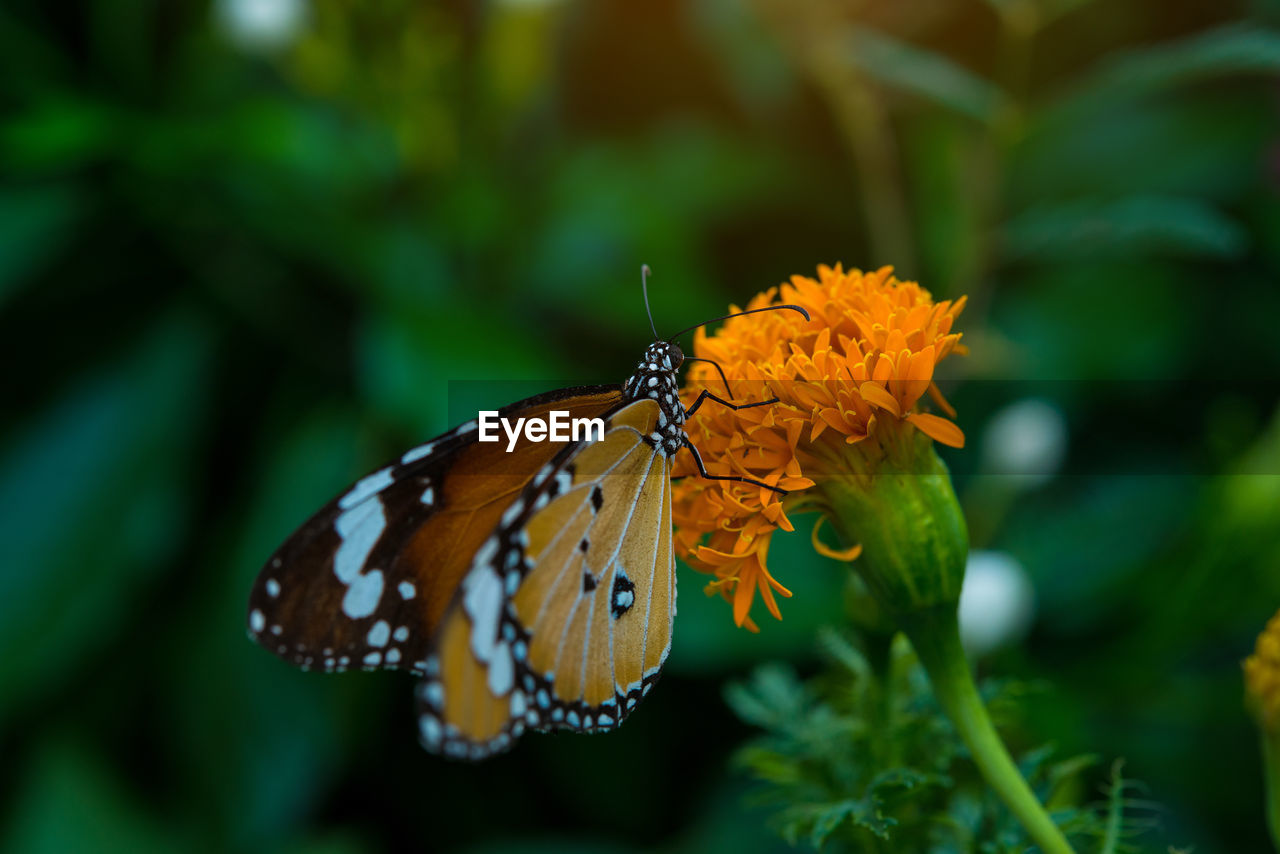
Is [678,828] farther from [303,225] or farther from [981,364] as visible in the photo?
[303,225]

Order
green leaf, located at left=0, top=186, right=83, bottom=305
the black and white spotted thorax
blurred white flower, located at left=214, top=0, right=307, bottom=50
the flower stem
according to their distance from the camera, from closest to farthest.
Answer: the flower stem < the black and white spotted thorax < blurred white flower, located at left=214, top=0, right=307, bottom=50 < green leaf, located at left=0, top=186, right=83, bottom=305

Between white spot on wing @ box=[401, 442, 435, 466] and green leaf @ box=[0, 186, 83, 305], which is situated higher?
green leaf @ box=[0, 186, 83, 305]

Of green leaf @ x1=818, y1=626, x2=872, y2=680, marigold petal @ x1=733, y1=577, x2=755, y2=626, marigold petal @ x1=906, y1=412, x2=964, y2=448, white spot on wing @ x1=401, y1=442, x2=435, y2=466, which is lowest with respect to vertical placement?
green leaf @ x1=818, y1=626, x2=872, y2=680

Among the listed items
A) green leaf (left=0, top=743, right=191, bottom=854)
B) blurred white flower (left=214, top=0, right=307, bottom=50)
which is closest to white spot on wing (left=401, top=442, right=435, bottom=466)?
blurred white flower (left=214, top=0, right=307, bottom=50)

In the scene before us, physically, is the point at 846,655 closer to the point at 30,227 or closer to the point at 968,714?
the point at 968,714

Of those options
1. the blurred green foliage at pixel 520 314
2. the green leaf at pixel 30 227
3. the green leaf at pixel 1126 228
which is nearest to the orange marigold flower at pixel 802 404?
the green leaf at pixel 1126 228

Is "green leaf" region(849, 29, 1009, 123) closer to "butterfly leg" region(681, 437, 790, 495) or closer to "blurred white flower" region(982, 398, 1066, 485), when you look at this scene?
"blurred white flower" region(982, 398, 1066, 485)

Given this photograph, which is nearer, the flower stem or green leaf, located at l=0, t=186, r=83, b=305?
the flower stem

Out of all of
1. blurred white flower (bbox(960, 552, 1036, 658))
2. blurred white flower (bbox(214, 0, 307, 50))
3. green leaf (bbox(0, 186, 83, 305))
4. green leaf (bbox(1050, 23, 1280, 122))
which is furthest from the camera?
green leaf (bbox(0, 186, 83, 305))
